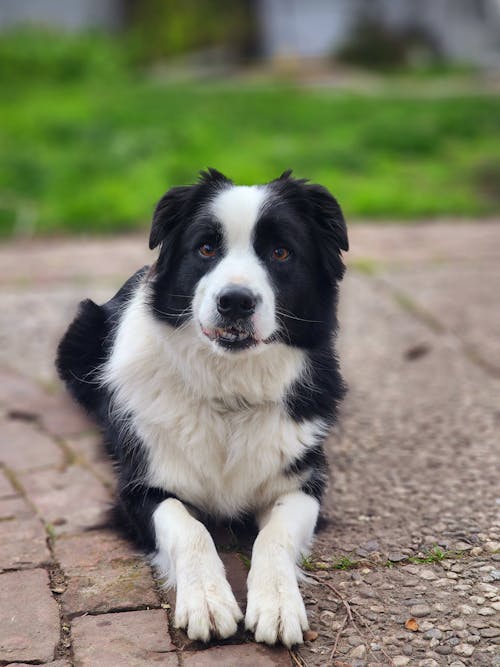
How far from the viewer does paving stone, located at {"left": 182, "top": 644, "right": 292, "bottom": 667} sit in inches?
89.0

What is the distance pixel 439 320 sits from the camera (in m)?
5.20

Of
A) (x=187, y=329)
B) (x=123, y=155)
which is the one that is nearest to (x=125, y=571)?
(x=187, y=329)

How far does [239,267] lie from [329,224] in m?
0.40

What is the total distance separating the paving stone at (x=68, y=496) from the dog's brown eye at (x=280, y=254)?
3.57 feet

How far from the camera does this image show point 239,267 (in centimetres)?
263

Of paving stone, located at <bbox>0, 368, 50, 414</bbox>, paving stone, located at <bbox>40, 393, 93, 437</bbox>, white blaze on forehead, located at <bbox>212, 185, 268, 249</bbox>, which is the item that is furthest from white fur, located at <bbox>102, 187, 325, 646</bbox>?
paving stone, located at <bbox>0, 368, 50, 414</bbox>

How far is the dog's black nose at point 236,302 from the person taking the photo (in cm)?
255

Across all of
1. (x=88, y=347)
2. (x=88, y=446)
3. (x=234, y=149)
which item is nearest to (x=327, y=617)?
(x=88, y=347)

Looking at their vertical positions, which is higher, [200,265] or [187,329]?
[200,265]

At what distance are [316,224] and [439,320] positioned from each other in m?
2.49

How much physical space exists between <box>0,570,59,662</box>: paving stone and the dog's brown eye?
117 centimetres

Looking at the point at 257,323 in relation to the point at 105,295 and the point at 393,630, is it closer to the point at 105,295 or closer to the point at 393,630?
the point at 393,630

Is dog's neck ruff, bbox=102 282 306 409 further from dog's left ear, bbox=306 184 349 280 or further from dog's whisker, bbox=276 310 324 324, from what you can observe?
dog's left ear, bbox=306 184 349 280

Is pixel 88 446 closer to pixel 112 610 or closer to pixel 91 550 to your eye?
pixel 91 550
